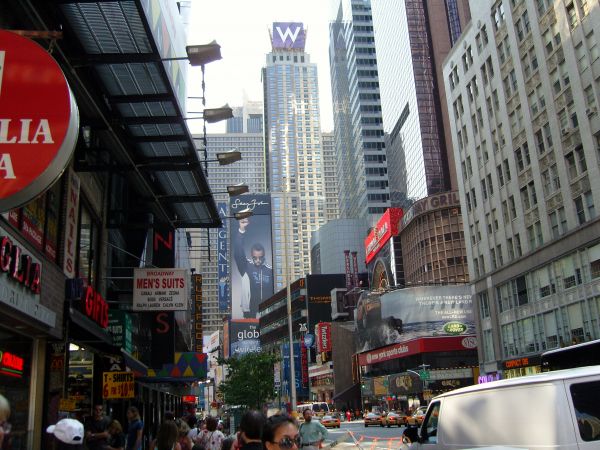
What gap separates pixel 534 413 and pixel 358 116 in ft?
529

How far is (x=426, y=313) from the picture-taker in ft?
266

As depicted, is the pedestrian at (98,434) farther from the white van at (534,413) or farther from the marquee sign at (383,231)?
the marquee sign at (383,231)

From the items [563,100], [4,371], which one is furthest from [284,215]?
[563,100]

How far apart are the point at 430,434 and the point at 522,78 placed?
137 feet

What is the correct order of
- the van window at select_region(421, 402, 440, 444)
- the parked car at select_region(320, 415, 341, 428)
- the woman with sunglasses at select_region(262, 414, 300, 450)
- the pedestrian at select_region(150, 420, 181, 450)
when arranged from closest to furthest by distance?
1. the woman with sunglasses at select_region(262, 414, 300, 450)
2. the pedestrian at select_region(150, 420, 181, 450)
3. the van window at select_region(421, 402, 440, 444)
4. the parked car at select_region(320, 415, 341, 428)

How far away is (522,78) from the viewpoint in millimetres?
46531

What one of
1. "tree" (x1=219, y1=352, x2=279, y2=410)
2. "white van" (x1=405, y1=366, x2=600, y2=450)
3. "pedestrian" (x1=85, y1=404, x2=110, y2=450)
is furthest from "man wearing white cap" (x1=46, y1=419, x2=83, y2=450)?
"tree" (x1=219, y1=352, x2=279, y2=410)

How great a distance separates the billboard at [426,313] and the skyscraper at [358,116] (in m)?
75.0

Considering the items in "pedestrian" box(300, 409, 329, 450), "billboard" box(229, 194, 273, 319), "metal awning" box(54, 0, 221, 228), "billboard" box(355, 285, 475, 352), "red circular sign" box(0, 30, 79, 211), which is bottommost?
"pedestrian" box(300, 409, 329, 450)

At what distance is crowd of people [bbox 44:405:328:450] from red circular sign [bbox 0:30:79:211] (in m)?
3.08

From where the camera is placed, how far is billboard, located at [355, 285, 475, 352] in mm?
80188

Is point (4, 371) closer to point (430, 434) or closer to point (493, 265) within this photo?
point (430, 434)

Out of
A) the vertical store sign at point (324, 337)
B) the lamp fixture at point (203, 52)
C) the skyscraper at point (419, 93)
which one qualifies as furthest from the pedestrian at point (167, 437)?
the skyscraper at point (419, 93)

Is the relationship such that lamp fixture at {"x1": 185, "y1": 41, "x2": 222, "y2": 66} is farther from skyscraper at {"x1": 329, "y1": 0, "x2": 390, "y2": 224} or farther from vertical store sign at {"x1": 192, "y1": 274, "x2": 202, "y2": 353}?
skyscraper at {"x1": 329, "y1": 0, "x2": 390, "y2": 224}
